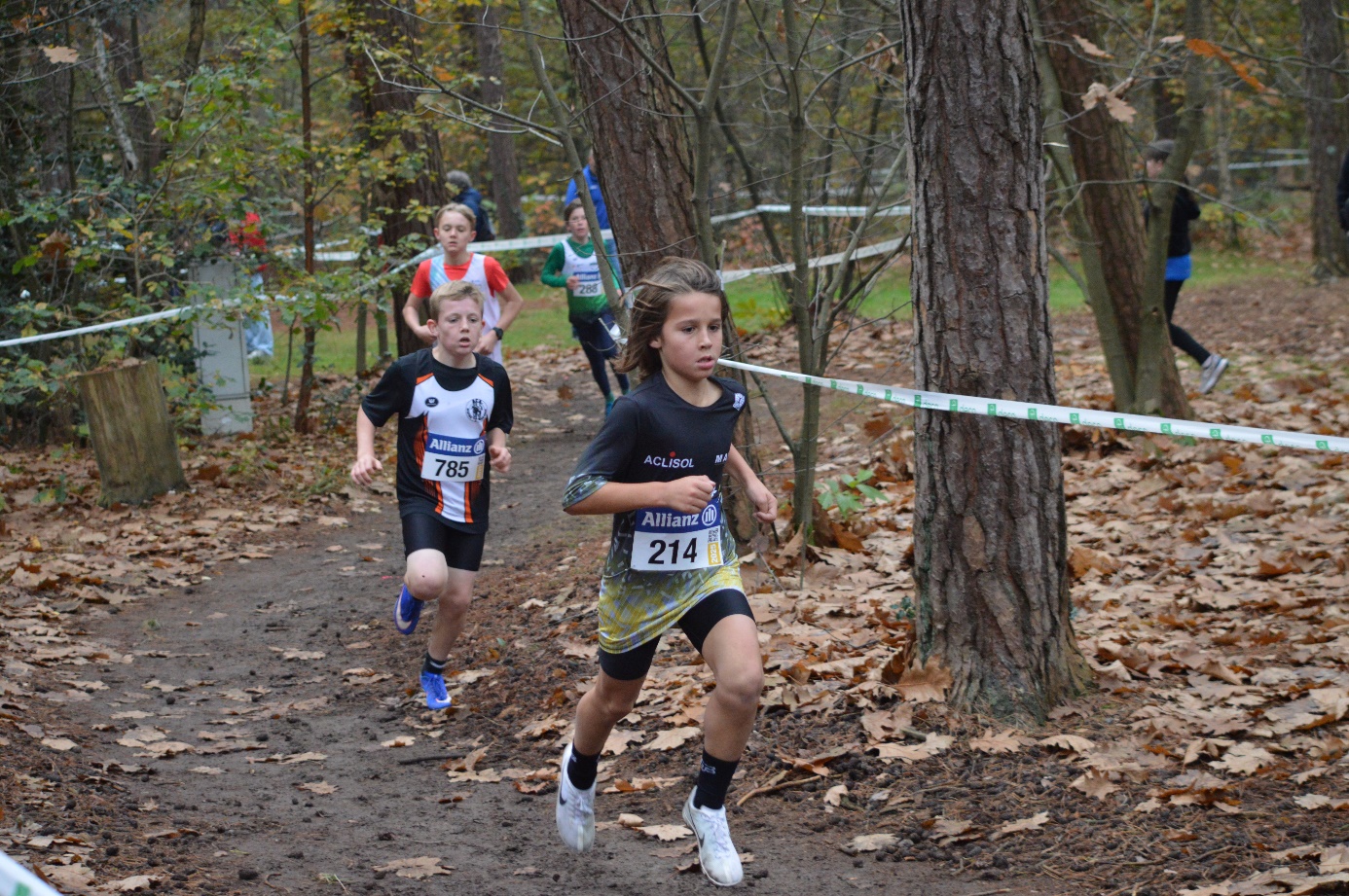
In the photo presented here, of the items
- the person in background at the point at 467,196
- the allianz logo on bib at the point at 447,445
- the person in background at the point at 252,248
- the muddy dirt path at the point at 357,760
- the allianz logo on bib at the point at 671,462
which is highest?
the person in background at the point at 467,196

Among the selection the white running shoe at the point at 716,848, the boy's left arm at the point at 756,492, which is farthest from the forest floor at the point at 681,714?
the boy's left arm at the point at 756,492

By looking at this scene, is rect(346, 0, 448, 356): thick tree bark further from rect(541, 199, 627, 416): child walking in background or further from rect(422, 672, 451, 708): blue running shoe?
rect(422, 672, 451, 708): blue running shoe

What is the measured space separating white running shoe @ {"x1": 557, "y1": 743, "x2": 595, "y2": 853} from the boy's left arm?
3.42 ft

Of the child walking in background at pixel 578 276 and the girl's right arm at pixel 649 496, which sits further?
the child walking in background at pixel 578 276

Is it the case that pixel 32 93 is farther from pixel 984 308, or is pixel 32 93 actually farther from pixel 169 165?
pixel 984 308

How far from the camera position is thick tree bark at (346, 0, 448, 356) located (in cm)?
1220

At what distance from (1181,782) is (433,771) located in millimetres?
2930

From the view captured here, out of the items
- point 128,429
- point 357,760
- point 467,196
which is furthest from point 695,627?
point 467,196

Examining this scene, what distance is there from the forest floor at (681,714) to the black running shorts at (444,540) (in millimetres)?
704

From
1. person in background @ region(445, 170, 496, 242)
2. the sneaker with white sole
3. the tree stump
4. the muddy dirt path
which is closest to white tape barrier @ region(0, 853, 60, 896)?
the muddy dirt path

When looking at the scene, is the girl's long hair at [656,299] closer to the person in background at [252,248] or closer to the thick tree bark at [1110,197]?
the thick tree bark at [1110,197]

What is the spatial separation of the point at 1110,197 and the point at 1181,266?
1.87 metres

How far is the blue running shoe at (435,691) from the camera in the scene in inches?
234

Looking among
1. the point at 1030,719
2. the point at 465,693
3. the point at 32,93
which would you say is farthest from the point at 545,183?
the point at 1030,719
